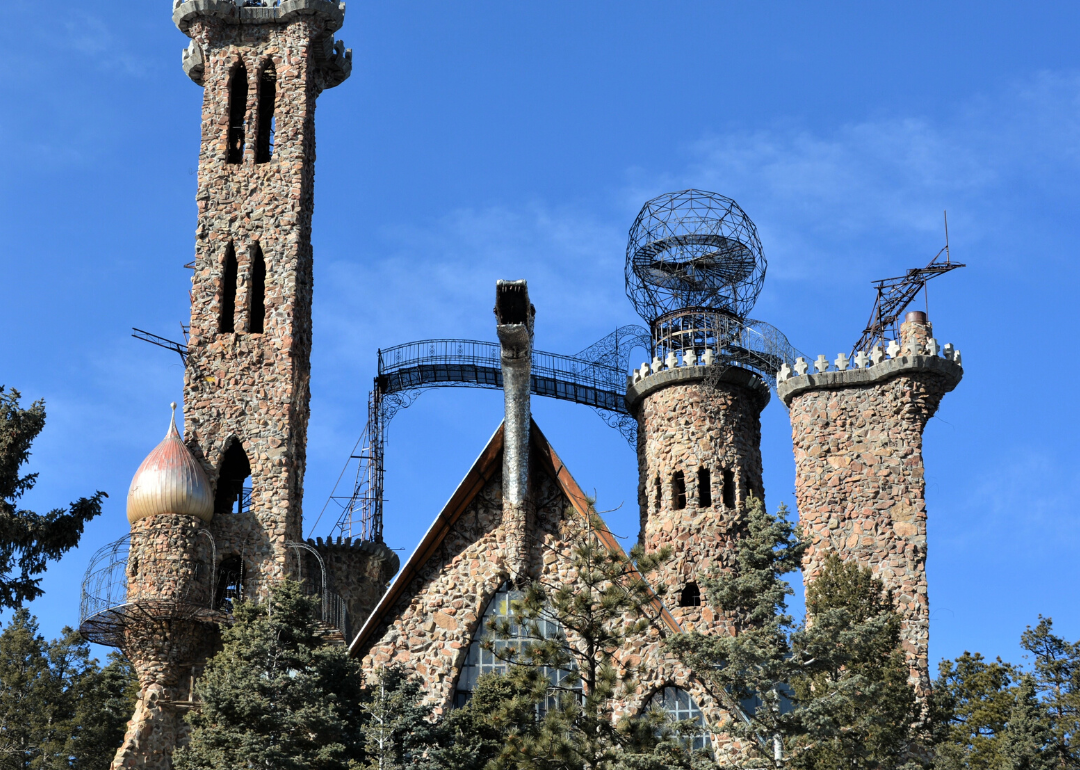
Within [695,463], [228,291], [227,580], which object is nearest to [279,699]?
[227,580]

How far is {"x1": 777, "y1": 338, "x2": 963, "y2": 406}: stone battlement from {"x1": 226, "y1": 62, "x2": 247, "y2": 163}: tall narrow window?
13749mm

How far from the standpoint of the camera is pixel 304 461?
34469 millimetres

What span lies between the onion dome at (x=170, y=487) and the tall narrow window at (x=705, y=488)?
11266mm

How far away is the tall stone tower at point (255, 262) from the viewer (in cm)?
3353

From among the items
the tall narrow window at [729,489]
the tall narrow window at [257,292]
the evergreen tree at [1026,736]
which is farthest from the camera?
the tall narrow window at [729,489]

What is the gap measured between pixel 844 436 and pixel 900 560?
312 cm

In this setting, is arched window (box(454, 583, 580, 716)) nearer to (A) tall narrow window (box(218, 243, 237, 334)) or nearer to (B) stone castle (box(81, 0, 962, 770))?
(B) stone castle (box(81, 0, 962, 770))

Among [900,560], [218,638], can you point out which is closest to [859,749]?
[900,560]

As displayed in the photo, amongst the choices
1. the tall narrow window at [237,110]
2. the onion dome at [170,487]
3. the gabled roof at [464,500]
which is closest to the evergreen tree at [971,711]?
the gabled roof at [464,500]

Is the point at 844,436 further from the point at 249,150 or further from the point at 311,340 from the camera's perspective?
the point at 249,150

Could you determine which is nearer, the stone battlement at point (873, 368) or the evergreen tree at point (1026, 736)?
the evergreen tree at point (1026, 736)

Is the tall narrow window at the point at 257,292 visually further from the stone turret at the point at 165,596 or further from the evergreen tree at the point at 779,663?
the evergreen tree at the point at 779,663

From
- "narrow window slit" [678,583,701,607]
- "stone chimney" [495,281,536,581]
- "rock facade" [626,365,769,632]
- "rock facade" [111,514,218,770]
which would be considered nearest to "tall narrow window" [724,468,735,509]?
"rock facade" [626,365,769,632]

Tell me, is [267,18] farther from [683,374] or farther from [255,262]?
[683,374]
